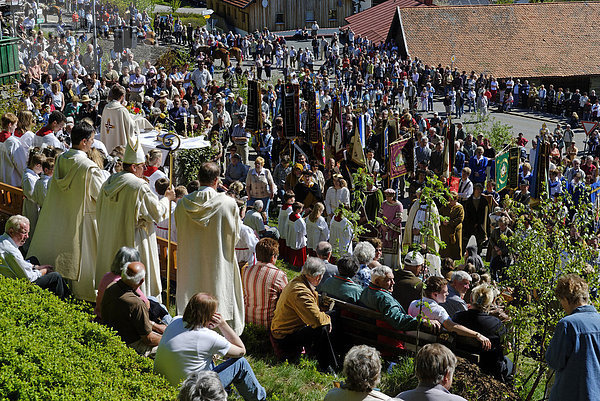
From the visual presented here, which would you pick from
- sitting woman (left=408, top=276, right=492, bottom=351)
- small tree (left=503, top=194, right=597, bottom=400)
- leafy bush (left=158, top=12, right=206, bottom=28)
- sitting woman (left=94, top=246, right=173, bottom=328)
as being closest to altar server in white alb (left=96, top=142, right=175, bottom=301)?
sitting woman (left=94, top=246, right=173, bottom=328)

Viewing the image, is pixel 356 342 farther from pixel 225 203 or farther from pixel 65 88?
pixel 65 88

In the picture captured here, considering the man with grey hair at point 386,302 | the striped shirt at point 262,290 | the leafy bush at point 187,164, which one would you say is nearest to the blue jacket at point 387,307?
the man with grey hair at point 386,302

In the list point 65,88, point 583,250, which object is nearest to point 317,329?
point 583,250

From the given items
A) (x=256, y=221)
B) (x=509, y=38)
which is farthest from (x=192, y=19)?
(x=256, y=221)

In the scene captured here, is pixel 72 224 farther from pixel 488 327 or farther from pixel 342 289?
pixel 488 327

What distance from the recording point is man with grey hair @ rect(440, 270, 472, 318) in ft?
28.7

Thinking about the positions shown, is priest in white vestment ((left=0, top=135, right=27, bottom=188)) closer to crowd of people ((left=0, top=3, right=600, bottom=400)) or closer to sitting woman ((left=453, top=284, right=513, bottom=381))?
crowd of people ((left=0, top=3, right=600, bottom=400))

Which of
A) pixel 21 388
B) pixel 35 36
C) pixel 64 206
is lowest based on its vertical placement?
pixel 21 388

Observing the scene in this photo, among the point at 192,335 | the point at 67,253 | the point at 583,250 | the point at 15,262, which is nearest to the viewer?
the point at 192,335

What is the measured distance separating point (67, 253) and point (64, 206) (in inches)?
19.1

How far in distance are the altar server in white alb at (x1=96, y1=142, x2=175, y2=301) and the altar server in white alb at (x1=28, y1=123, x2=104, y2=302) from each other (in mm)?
348

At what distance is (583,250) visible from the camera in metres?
7.19

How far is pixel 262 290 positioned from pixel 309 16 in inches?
2178

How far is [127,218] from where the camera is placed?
7660mm
